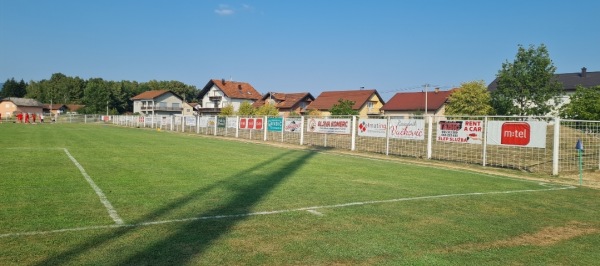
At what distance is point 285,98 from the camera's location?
79875 millimetres

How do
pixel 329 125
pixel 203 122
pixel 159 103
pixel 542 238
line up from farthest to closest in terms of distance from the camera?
pixel 159 103 < pixel 203 122 < pixel 329 125 < pixel 542 238

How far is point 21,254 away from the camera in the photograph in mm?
4137

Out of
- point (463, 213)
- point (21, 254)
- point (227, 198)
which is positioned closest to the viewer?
point (21, 254)

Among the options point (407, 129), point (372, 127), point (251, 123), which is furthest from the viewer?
point (251, 123)

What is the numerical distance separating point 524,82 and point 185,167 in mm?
39897

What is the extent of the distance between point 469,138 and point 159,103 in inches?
3634

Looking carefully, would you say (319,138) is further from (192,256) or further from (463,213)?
(192,256)

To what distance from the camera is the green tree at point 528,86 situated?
42.1 metres

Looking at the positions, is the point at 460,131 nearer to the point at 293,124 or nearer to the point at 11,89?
the point at 293,124

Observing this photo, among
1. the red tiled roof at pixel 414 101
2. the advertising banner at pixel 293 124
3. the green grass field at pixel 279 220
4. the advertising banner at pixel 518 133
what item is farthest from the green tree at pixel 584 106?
the green grass field at pixel 279 220

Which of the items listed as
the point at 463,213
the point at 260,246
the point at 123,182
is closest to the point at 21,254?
the point at 260,246

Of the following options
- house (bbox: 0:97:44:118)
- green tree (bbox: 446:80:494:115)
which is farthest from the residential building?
house (bbox: 0:97:44:118)

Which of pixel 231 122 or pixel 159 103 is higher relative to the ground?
pixel 159 103

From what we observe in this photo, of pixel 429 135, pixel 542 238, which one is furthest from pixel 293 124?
pixel 542 238
